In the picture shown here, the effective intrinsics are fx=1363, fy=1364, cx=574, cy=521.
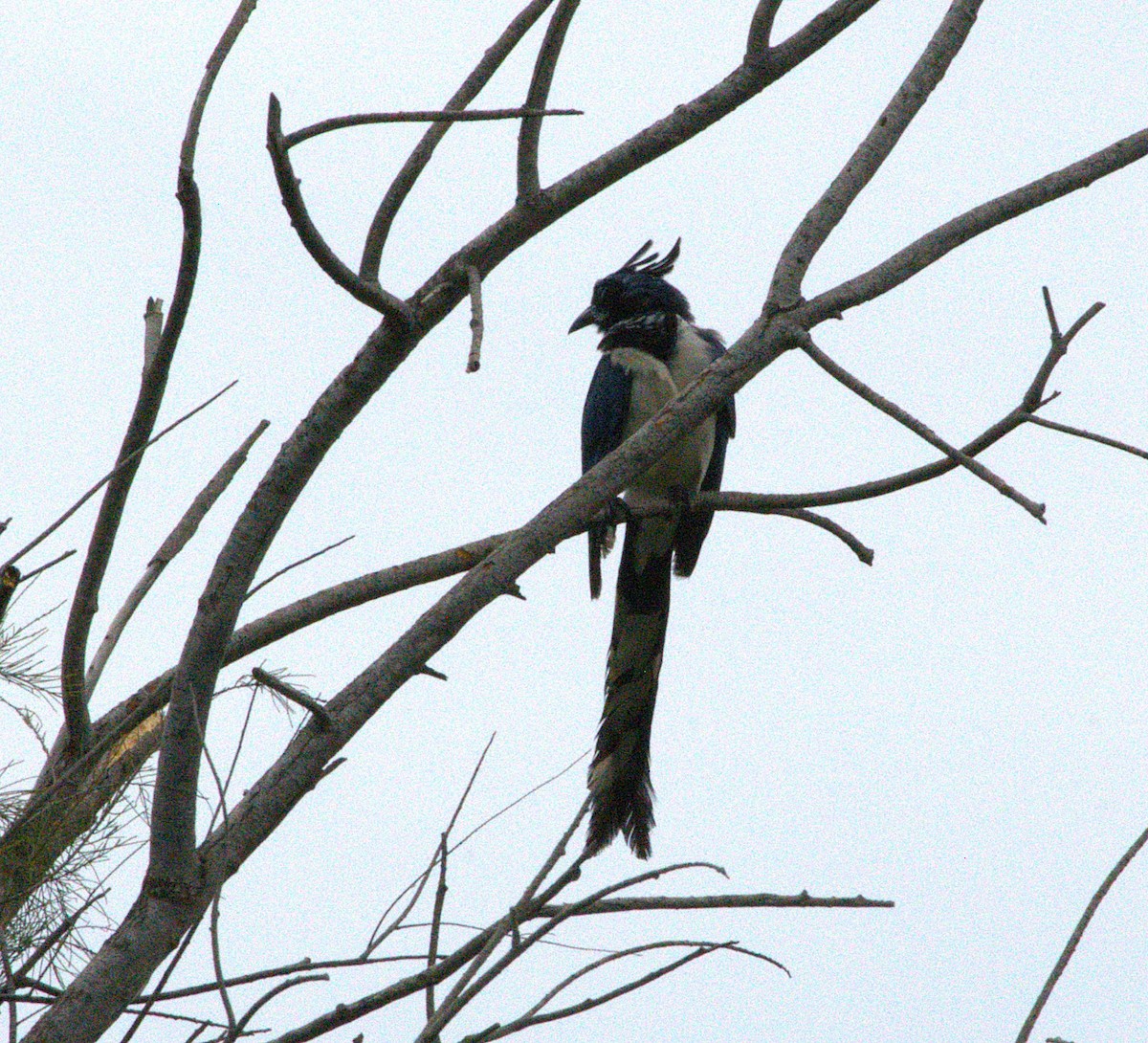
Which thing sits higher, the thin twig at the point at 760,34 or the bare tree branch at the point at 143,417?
the thin twig at the point at 760,34

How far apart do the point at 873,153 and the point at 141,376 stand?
4.43 feet

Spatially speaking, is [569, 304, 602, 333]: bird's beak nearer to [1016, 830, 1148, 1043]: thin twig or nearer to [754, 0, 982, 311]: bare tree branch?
[754, 0, 982, 311]: bare tree branch

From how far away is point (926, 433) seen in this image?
2.04m

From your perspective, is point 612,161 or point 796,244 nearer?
point 612,161

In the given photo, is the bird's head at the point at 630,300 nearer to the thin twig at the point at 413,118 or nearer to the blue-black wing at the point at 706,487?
the blue-black wing at the point at 706,487

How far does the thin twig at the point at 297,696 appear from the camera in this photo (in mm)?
1965

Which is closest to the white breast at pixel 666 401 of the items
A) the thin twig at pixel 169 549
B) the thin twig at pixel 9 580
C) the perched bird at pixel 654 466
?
the perched bird at pixel 654 466

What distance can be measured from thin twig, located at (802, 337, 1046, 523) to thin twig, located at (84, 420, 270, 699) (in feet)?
3.66

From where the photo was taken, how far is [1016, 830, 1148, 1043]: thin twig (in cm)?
172

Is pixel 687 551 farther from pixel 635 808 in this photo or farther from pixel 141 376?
pixel 141 376

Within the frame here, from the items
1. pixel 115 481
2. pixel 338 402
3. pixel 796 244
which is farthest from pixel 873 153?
pixel 115 481

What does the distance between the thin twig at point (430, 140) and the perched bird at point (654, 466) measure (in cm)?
227

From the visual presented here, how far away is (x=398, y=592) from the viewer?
298cm

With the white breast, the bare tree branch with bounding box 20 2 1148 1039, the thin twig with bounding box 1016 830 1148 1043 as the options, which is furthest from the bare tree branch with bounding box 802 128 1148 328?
the white breast
